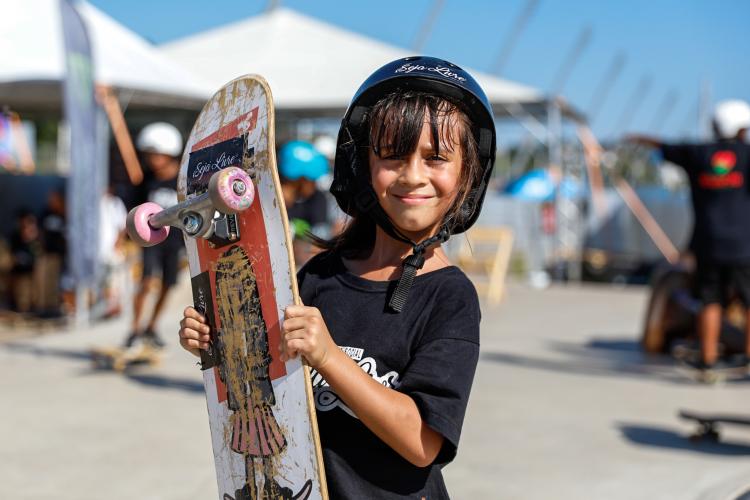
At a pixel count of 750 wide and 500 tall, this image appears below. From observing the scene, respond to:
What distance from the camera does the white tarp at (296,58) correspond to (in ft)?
46.5

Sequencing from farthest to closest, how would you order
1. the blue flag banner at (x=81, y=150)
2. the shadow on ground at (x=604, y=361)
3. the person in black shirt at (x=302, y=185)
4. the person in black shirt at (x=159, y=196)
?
the blue flag banner at (x=81, y=150) < the shadow on ground at (x=604, y=361) < the person in black shirt at (x=159, y=196) < the person in black shirt at (x=302, y=185)

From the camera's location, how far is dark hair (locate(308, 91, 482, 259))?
166cm

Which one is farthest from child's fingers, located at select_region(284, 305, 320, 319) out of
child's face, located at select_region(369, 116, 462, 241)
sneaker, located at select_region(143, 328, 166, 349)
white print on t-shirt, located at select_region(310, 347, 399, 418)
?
sneaker, located at select_region(143, 328, 166, 349)

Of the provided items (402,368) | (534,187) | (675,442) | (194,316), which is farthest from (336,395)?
(534,187)

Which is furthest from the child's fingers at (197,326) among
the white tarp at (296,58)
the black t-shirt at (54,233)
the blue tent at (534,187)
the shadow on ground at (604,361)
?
the blue tent at (534,187)

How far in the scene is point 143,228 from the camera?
5.63 ft

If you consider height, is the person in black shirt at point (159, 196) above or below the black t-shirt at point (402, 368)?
above

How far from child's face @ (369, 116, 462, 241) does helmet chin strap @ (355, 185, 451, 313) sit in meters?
0.02

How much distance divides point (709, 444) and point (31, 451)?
358 centimetres

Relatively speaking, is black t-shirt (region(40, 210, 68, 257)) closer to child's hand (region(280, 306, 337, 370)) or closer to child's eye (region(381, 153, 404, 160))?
child's eye (region(381, 153, 404, 160))

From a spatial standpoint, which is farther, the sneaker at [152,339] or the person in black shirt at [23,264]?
the person in black shirt at [23,264]

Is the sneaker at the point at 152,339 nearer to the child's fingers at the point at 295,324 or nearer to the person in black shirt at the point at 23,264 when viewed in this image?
the person in black shirt at the point at 23,264

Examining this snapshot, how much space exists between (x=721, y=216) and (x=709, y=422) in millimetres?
2067

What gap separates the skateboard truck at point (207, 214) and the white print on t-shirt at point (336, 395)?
324 millimetres
